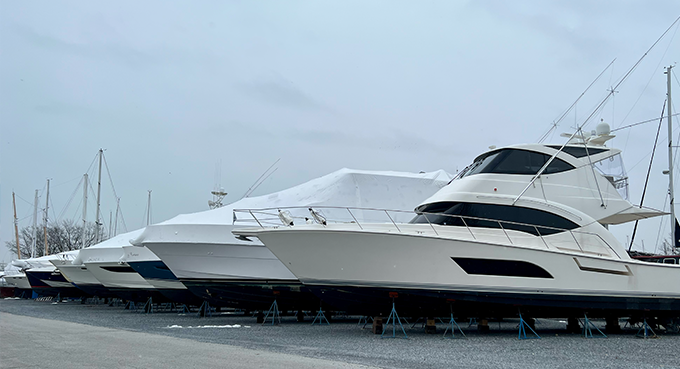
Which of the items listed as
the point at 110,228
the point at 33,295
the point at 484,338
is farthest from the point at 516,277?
the point at 110,228

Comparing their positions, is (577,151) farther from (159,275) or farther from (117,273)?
(117,273)

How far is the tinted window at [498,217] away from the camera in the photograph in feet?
43.3

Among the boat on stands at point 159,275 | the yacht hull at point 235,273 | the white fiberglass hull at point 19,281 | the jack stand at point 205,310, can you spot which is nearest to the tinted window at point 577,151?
the yacht hull at point 235,273

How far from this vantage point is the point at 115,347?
1005 cm

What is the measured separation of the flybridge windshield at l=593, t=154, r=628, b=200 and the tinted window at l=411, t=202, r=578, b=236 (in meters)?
2.02

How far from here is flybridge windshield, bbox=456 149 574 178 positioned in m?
14.0

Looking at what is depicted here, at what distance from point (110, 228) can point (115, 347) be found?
4933cm

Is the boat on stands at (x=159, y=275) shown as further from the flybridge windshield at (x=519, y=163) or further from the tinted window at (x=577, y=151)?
the tinted window at (x=577, y=151)

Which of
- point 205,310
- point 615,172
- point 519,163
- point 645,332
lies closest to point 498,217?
point 519,163

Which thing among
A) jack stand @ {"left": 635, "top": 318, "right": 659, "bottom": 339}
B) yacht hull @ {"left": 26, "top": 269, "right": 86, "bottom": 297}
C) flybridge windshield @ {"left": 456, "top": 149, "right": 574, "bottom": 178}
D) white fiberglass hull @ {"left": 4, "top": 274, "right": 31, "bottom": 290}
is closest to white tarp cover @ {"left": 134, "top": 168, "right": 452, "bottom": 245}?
flybridge windshield @ {"left": 456, "top": 149, "right": 574, "bottom": 178}

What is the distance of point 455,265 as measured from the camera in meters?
12.3

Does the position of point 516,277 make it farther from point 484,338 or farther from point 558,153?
point 558,153

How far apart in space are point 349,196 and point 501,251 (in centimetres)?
885

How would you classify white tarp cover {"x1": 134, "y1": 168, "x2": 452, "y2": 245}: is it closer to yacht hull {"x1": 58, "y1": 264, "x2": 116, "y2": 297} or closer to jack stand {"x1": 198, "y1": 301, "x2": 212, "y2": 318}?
jack stand {"x1": 198, "y1": 301, "x2": 212, "y2": 318}
